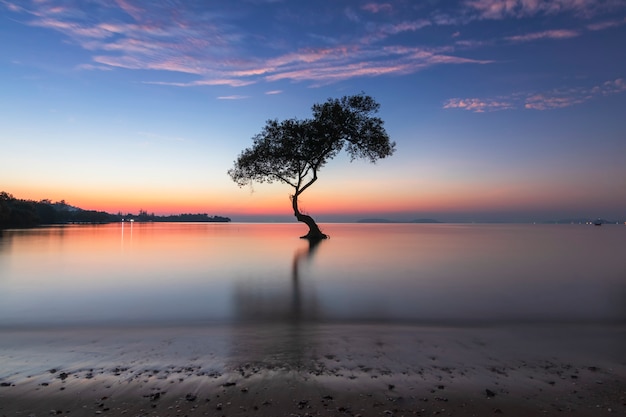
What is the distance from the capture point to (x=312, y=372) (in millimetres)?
4418

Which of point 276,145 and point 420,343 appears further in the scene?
point 276,145

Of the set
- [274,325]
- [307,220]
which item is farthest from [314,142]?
[274,325]

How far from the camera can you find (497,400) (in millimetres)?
3723

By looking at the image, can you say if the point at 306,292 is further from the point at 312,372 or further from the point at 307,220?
the point at 307,220

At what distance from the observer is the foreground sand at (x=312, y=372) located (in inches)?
141

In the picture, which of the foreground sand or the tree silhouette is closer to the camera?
the foreground sand

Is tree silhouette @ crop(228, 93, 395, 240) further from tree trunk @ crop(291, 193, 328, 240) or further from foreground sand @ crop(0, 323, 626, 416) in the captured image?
foreground sand @ crop(0, 323, 626, 416)

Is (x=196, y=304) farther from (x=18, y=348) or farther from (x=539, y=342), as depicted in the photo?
(x=539, y=342)

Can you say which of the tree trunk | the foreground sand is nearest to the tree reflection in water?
the foreground sand

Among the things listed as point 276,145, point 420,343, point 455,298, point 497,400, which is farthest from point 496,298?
point 276,145

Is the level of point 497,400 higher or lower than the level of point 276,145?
lower

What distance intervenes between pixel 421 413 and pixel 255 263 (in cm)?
1491

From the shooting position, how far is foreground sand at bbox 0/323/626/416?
3.58m

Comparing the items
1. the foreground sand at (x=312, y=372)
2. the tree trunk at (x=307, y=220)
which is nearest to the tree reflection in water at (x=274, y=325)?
the foreground sand at (x=312, y=372)
